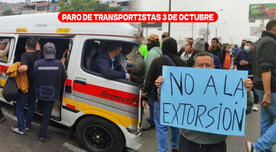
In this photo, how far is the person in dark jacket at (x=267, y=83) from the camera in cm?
290

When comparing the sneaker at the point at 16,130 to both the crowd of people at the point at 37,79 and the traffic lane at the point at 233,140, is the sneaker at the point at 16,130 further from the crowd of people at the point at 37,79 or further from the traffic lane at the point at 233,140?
the traffic lane at the point at 233,140

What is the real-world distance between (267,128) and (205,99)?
1.81m

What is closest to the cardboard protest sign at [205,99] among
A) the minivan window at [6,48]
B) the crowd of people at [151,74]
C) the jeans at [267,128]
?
the crowd of people at [151,74]

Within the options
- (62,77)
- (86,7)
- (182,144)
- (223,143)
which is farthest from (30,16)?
(86,7)

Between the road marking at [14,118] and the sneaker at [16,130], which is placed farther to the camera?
the road marking at [14,118]

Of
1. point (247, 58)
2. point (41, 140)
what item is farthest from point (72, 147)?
point (247, 58)

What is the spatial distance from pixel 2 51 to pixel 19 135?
5.19 ft

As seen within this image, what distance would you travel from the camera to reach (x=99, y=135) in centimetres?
332

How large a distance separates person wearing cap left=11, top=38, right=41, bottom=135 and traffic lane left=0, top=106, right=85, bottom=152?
12 cm

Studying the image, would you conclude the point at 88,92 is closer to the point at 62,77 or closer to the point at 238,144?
the point at 62,77

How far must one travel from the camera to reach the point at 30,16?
3969 millimetres

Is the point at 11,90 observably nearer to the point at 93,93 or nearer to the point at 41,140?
the point at 41,140

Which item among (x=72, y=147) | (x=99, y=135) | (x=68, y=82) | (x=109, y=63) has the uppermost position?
(x=109, y=63)

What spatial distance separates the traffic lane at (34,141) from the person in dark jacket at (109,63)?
1.26m
